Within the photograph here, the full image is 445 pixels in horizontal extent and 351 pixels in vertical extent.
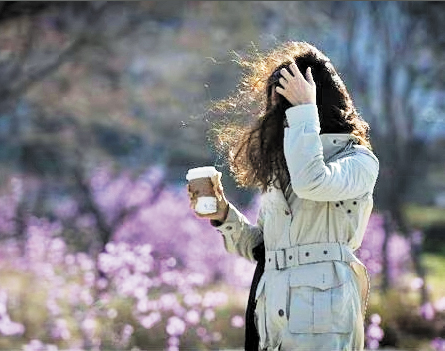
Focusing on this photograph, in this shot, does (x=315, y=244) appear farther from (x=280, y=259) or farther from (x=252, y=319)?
(x=252, y=319)

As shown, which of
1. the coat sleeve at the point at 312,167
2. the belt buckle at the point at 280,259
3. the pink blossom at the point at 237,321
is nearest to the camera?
the coat sleeve at the point at 312,167

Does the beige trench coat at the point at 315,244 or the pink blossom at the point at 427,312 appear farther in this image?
the pink blossom at the point at 427,312

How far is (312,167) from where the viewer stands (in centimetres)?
210

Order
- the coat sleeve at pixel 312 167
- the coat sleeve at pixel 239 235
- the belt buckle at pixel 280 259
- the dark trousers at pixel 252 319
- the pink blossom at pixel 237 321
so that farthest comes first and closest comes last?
1. the pink blossom at pixel 237 321
2. the coat sleeve at pixel 239 235
3. the dark trousers at pixel 252 319
4. the belt buckle at pixel 280 259
5. the coat sleeve at pixel 312 167

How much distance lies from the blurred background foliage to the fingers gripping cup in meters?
2.78

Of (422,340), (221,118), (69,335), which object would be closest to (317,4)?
(422,340)

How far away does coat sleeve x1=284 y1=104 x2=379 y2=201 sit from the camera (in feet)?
6.91

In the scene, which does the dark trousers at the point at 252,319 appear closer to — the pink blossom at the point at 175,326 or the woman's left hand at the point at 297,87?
the woman's left hand at the point at 297,87

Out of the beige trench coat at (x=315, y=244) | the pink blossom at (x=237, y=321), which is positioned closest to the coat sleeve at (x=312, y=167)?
the beige trench coat at (x=315, y=244)

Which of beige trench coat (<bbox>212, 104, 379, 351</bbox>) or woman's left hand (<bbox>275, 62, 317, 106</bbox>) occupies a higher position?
woman's left hand (<bbox>275, 62, 317, 106</bbox>)

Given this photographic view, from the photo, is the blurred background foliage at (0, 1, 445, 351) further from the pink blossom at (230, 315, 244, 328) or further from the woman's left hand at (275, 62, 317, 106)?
the woman's left hand at (275, 62, 317, 106)

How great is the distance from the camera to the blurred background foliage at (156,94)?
17.1 ft

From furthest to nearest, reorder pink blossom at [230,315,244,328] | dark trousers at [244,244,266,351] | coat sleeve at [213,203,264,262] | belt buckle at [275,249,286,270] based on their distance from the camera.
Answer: pink blossom at [230,315,244,328] < coat sleeve at [213,203,264,262] < dark trousers at [244,244,266,351] < belt buckle at [275,249,286,270]

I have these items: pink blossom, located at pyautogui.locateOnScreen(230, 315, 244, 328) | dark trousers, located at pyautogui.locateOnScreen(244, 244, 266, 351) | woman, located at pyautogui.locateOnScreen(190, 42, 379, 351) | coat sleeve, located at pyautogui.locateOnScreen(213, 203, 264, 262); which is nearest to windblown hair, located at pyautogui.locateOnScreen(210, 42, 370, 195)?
woman, located at pyautogui.locateOnScreen(190, 42, 379, 351)
